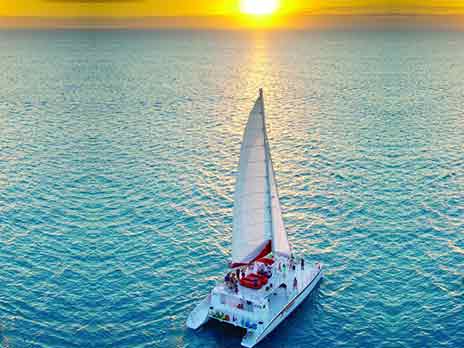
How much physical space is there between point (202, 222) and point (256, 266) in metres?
17.4

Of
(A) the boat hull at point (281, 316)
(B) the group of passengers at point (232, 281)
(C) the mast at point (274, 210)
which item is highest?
(C) the mast at point (274, 210)

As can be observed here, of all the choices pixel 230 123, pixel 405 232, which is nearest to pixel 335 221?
pixel 405 232

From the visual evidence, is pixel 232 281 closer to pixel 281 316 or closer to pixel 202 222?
pixel 281 316

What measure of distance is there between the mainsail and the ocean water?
6.32m

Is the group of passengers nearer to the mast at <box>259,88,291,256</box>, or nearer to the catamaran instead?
the catamaran

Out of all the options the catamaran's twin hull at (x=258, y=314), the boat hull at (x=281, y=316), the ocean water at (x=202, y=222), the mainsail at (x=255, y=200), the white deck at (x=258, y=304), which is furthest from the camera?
the ocean water at (x=202, y=222)

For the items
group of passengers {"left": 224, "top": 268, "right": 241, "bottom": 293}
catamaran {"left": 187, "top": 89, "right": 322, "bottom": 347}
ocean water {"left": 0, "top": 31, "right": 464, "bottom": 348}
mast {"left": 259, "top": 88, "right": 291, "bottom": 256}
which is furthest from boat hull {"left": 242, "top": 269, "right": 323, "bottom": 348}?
group of passengers {"left": 224, "top": 268, "right": 241, "bottom": 293}

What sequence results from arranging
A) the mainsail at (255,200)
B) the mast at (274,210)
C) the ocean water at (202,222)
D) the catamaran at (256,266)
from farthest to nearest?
the mast at (274,210), the ocean water at (202,222), the mainsail at (255,200), the catamaran at (256,266)

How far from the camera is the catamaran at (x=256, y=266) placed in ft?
156

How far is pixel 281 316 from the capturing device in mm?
48438

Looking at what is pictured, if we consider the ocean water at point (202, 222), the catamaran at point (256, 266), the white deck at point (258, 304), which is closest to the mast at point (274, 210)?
the catamaran at point (256, 266)

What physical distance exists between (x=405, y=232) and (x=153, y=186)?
34073mm

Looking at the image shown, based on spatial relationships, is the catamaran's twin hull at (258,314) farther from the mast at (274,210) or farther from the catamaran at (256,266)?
the mast at (274,210)

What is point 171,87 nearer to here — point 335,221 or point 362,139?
point 362,139
